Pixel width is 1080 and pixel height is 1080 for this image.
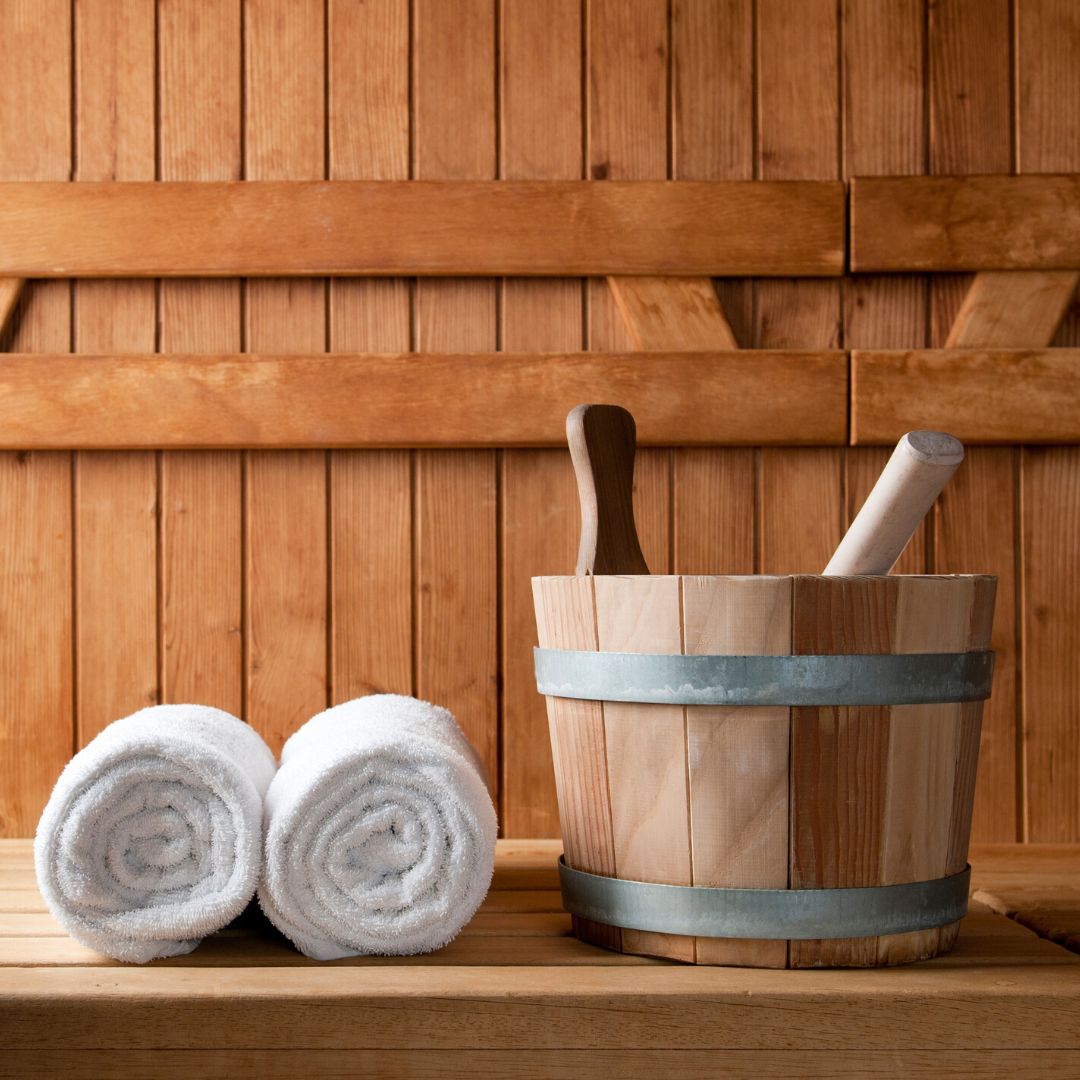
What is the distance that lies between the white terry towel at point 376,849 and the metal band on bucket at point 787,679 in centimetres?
17

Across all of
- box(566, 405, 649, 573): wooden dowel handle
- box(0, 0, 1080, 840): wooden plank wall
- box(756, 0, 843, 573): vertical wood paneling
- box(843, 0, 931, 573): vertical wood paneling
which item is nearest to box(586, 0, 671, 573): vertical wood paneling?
box(0, 0, 1080, 840): wooden plank wall

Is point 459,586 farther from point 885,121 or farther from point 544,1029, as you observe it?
point 885,121

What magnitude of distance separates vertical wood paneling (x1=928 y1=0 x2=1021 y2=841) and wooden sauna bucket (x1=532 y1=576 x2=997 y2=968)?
0.56 m

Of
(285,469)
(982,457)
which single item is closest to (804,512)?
(982,457)

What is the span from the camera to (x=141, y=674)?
144 cm

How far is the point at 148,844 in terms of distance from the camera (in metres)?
0.90

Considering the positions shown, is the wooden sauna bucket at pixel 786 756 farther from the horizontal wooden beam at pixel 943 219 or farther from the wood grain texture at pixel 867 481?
the horizontal wooden beam at pixel 943 219

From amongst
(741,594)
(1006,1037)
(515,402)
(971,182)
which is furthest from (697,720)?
(971,182)

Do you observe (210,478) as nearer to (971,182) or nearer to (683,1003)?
(683,1003)

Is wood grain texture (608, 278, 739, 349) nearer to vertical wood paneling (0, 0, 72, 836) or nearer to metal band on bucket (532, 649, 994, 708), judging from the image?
metal band on bucket (532, 649, 994, 708)

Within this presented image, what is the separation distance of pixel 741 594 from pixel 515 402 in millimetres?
639

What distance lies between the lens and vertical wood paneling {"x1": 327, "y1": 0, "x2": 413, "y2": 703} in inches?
56.7

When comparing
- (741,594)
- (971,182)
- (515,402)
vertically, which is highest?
(971,182)

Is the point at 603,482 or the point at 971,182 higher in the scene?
the point at 971,182
